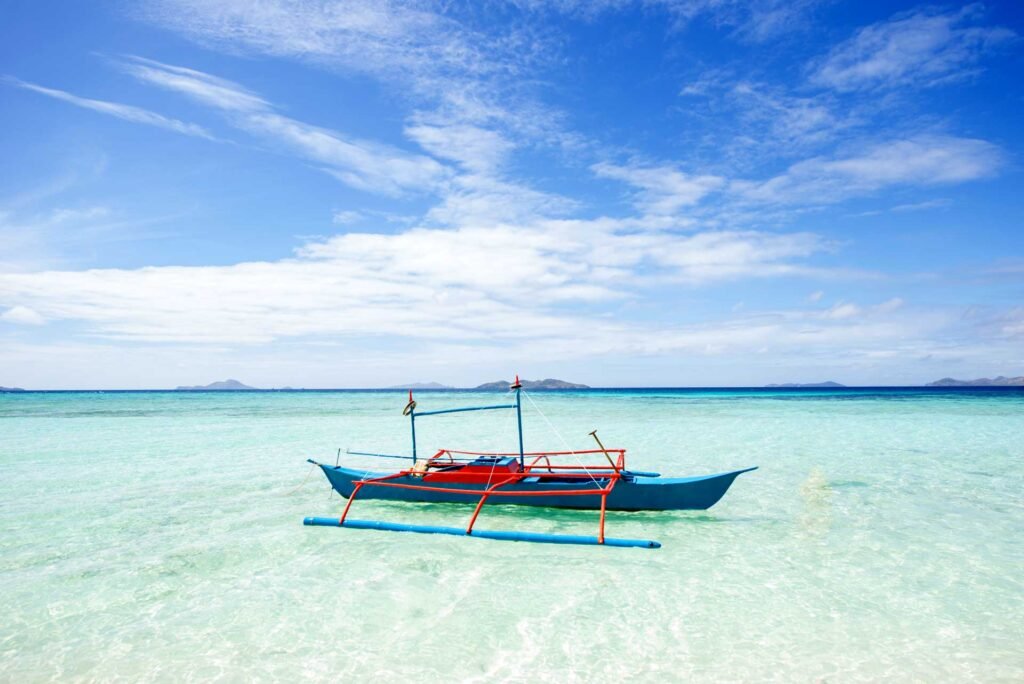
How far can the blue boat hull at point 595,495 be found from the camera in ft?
36.2

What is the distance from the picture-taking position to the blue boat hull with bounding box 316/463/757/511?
11.0m

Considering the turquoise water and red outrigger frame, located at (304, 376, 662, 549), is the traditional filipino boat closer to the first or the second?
red outrigger frame, located at (304, 376, 662, 549)

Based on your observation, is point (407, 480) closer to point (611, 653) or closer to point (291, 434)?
point (611, 653)

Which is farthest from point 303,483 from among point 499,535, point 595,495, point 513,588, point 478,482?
point 513,588

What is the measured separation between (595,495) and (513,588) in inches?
158

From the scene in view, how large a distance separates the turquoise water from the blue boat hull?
0.34 meters

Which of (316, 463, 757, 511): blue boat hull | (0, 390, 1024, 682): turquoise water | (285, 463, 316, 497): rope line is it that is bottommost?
(0, 390, 1024, 682): turquoise water

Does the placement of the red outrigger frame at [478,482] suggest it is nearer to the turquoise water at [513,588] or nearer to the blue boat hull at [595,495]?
the blue boat hull at [595,495]

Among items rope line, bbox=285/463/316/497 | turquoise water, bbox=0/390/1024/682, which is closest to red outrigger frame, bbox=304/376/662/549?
turquoise water, bbox=0/390/1024/682

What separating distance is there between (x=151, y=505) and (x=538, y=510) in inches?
343

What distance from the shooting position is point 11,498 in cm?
1388

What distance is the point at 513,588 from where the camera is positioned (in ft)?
26.2

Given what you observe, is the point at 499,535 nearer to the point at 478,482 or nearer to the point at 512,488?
the point at 512,488

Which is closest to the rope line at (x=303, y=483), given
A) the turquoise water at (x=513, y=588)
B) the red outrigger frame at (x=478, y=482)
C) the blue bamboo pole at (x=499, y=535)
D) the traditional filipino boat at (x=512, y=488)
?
the turquoise water at (x=513, y=588)
